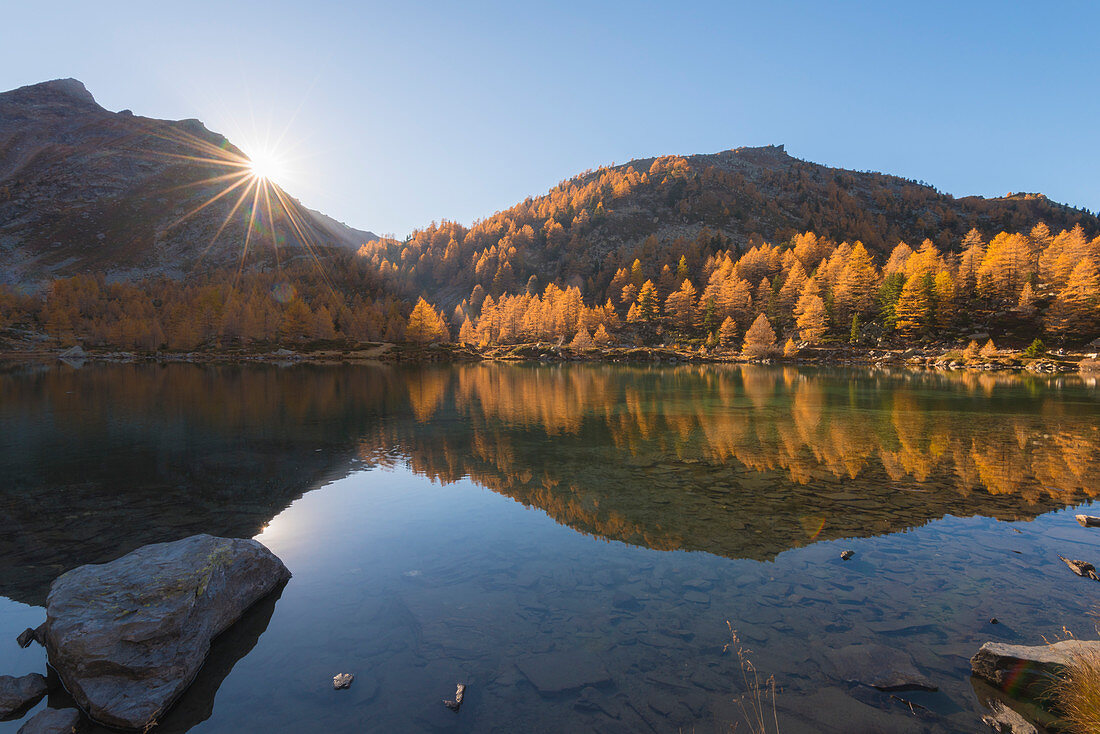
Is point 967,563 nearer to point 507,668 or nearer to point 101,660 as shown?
point 507,668

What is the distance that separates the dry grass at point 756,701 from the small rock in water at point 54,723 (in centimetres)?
1018

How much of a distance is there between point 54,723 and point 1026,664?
50.3 ft

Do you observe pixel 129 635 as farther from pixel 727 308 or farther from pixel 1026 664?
pixel 727 308

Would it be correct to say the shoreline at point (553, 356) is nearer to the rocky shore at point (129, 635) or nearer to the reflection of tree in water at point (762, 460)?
the reflection of tree in water at point (762, 460)

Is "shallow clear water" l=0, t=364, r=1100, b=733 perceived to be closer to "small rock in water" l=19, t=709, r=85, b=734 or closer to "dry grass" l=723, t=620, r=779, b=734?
"dry grass" l=723, t=620, r=779, b=734

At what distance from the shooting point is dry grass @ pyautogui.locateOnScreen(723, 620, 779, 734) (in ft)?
23.0

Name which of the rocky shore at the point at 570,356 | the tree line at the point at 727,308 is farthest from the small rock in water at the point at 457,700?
the tree line at the point at 727,308

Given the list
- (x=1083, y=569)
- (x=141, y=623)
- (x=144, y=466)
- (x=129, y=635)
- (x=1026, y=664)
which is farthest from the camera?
(x=144, y=466)

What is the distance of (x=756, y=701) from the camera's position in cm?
754

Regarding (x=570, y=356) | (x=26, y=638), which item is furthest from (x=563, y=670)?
(x=570, y=356)

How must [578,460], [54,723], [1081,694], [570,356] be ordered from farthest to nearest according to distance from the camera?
[570,356] < [578,460] < [54,723] < [1081,694]

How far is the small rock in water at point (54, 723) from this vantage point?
6.71 meters

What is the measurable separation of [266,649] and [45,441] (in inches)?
1160

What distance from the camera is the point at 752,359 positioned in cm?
12056
